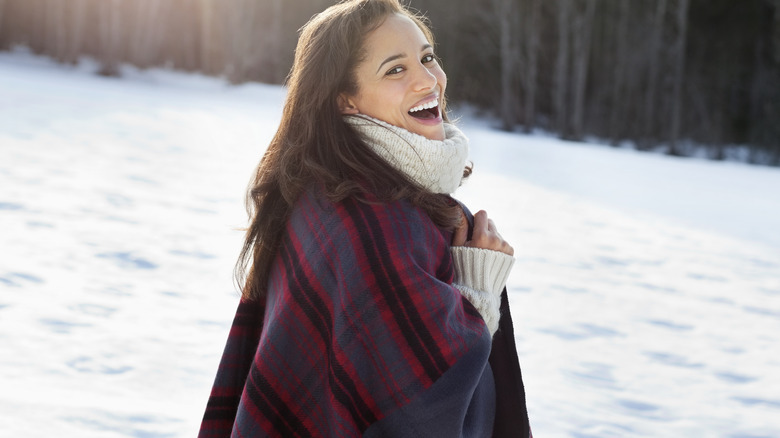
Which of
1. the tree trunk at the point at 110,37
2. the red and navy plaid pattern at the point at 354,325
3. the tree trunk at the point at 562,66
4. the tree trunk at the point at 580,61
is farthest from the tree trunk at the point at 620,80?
Result: the red and navy plaid pattern at the point at 354,325

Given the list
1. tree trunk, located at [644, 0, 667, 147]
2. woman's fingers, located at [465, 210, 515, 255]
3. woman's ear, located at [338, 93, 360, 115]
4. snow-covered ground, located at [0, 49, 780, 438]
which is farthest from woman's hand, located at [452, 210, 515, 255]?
tree trunk, located at [644, 0, 667, 147]

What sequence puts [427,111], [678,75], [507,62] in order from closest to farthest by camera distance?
[427,111], [678,75], [507,62]

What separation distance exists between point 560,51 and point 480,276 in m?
20.0

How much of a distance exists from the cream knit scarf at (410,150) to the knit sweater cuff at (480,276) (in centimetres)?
15

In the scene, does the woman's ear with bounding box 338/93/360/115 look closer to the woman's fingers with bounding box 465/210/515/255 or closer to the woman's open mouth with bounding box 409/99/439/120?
the woman's open mouth with bounding box 409/99/439/120

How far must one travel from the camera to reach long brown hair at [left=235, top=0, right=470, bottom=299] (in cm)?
165

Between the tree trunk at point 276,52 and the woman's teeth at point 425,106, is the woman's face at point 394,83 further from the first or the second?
the tree trunk at point 276,52

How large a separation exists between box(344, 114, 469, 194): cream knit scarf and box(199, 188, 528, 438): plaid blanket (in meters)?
0.10

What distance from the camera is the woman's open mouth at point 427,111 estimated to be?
1.77 metres

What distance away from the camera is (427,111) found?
5.95 ft

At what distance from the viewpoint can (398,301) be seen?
153 cm

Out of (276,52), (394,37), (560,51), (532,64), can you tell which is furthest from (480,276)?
(276,52)

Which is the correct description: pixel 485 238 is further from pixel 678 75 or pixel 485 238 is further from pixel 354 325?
pixel 678 75

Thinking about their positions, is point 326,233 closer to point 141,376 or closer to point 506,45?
point 141,376
